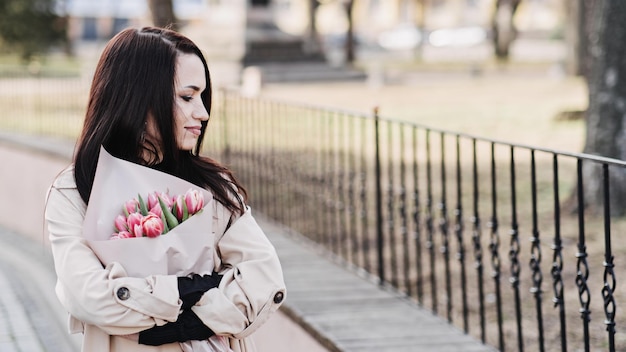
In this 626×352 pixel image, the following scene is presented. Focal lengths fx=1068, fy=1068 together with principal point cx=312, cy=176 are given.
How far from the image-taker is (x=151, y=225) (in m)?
2.40

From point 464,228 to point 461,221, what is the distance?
122 inches

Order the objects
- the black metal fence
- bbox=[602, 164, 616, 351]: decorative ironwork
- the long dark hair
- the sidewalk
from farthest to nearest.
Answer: the sidewalk
the black metal fence
bbox=[602, 164, 616, 351]: decorative ironwork
the long dark hair

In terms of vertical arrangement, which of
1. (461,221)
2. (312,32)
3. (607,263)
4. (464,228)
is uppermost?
(312,32)

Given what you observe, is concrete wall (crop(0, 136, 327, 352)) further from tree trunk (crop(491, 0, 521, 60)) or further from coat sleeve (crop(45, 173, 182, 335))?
tree trunk (crop(491, 0, 521, 60))

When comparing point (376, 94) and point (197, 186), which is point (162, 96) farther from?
point (376, 94)

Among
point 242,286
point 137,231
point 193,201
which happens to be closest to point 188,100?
point 193,201

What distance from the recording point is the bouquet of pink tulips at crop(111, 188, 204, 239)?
240 cm

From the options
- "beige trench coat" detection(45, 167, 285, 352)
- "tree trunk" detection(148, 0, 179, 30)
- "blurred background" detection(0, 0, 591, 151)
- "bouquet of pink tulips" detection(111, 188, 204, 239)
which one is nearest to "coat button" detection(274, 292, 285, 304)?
"beige trench coat" detection(45, 167, 285, 352)

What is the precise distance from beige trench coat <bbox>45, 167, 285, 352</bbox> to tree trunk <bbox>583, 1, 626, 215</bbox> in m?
6.00

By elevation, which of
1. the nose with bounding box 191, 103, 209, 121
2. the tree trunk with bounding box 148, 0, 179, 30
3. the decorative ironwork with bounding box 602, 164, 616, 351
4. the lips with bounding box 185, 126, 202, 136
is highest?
the tree trunk with bounding box 148, 0, 179, 30

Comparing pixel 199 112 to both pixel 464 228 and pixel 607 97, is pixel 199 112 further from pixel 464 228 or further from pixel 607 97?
pixel 607 97

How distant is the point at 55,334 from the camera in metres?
7.38

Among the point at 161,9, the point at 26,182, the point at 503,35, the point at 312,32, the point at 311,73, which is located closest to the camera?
the point at 26,182

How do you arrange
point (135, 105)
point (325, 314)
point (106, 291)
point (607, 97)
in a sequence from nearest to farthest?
point (106, 291)
point (135, 105)
point (325, 314)
point (607, 97)
